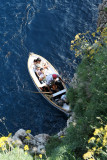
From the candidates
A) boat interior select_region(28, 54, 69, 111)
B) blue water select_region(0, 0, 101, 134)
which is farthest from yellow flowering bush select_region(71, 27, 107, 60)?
blue water select_region(0, 0, 101, 134)

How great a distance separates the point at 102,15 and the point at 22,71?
27.5ft

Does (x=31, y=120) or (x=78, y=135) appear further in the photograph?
(x=31, y=120)

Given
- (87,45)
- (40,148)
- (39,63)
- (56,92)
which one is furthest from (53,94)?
(87,45)

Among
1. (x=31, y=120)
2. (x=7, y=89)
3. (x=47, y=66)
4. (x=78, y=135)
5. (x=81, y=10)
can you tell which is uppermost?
(x=81, y=10)

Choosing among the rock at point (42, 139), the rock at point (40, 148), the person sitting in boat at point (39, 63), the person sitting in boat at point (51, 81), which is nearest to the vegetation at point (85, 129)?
the rock at point (40, 148)

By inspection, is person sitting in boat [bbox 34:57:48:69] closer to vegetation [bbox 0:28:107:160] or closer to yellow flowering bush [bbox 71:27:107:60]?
yellow flowering bush [bbox 71:27:107:60]

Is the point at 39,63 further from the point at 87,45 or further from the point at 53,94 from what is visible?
the point at 87,45

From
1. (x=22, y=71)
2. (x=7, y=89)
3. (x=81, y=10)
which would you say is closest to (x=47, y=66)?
(x=22, y=71)

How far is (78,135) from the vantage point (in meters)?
8.57

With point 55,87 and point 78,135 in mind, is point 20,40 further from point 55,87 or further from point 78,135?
point 78,135

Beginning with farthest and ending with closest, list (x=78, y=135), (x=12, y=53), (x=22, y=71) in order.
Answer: (x=12, y=53)
(x=22, y=71)
(x=78, y=135)

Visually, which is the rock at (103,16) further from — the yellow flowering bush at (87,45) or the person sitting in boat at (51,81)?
the person sitting in boat at (51,81)

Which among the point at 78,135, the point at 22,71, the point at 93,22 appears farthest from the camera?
the point at 93,22

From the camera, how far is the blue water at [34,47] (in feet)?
51.2
